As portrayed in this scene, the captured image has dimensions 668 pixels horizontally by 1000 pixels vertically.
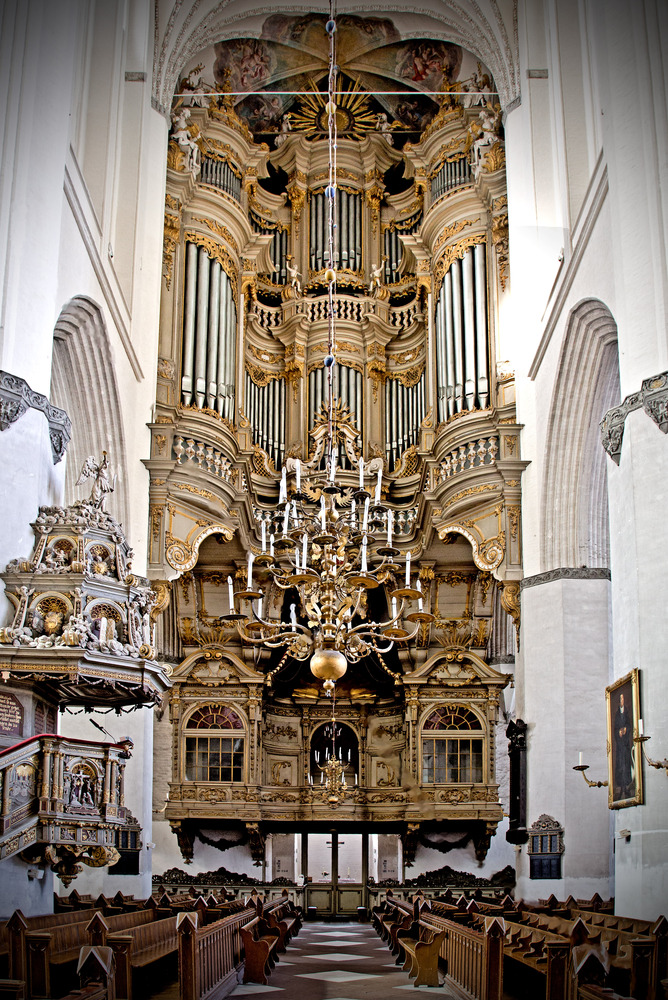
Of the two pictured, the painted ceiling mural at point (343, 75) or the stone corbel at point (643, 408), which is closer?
the stone corbel at point (643, 408)

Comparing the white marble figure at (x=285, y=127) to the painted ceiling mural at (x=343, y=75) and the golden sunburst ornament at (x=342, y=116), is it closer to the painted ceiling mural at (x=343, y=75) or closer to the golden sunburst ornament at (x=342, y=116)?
the painted ceiling mural at (x=343, y=75)

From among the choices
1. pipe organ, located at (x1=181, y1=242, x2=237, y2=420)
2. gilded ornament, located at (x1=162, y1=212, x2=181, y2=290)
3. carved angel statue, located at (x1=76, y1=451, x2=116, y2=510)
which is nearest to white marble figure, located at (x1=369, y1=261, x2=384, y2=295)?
pipe organ, located at (x1=181, y1=242, x2=237, y2=420)

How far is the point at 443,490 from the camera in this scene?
17.8m

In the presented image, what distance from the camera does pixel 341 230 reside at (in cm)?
2314

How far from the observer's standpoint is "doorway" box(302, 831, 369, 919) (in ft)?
64.4

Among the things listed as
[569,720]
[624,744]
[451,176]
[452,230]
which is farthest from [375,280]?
[624,744]

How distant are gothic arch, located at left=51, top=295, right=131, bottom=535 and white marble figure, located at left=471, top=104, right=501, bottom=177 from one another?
846 centimetres

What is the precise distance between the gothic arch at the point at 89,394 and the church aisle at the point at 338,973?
651 centimetres

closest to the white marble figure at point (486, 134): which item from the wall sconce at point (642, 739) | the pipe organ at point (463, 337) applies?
the pipe organ at point (463, 337)

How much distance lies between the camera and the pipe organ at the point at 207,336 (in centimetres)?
1841

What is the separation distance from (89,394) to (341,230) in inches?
385

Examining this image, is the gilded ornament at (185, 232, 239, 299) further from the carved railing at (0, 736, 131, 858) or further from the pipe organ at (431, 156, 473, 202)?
the carved railing at (0, 736, 131, 858)

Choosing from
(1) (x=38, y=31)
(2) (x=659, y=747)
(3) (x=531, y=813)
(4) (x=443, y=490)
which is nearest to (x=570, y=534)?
(4) (x=443, y=490)

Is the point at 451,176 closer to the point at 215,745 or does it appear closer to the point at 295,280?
the point at 295,280
